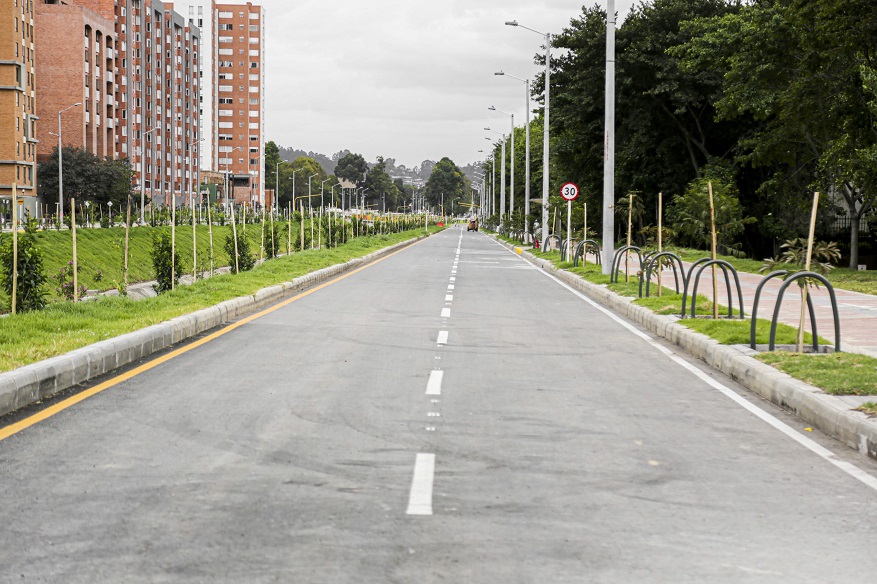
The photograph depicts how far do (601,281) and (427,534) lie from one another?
66.5 ft

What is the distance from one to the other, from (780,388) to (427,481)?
4494mm

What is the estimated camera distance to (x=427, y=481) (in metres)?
6.09

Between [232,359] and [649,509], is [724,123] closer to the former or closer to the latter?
[232,359]

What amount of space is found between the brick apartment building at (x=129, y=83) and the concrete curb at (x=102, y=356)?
290 feet

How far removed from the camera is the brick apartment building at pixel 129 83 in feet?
333

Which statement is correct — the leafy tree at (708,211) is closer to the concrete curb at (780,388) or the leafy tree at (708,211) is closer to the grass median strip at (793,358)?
the grass median strip at (793,358)

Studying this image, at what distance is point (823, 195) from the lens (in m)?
35.9

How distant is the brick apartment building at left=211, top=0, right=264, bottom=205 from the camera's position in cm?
17700

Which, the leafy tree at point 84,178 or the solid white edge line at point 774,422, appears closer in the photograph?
the solid white edge line at point 774,422

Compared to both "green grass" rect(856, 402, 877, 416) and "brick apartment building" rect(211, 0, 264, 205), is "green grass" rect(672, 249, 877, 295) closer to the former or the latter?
"green grass" rect(856, 402, 877, 416)

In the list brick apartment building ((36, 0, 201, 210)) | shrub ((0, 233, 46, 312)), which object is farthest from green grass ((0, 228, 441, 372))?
brick apartment building ((36, 0, 201, 210))

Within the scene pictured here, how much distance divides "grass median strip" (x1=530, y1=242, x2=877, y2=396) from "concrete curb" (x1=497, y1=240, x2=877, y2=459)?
5.3 inches

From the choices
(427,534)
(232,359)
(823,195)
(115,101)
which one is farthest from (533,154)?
(427,534)

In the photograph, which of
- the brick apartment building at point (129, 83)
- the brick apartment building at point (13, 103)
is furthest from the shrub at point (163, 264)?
the brick apartment building at point (129, 83)
